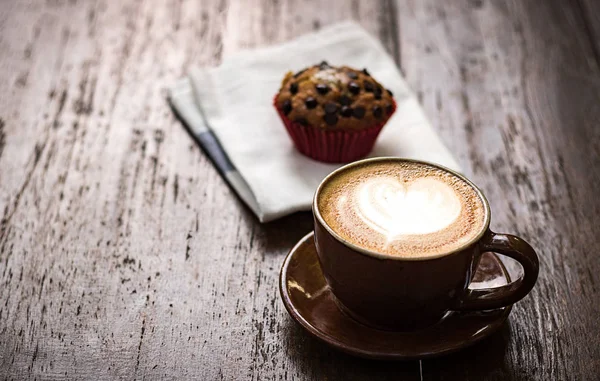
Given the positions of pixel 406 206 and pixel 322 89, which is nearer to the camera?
pixel 406 206

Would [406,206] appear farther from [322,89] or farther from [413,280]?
[322,89]

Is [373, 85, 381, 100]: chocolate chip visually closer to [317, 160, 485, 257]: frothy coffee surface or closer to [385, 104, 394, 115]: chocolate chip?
[385, 104, 394, 115]: chocolate chip

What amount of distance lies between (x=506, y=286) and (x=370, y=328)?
0.55 ft

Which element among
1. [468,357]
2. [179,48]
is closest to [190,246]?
[468,357]

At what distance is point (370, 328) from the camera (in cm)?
86

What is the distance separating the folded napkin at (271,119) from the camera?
1197 millimetres

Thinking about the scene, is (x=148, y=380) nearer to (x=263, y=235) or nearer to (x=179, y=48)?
(x=263, y=235)

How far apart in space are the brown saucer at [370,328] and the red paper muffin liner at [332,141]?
0.33 m

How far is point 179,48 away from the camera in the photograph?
62.4 inches

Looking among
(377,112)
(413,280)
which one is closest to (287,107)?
(377,112)

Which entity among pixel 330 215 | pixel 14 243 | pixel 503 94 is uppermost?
pixel 330 215

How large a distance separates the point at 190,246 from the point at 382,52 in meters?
0.69

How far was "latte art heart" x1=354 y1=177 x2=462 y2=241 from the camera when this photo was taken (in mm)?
842

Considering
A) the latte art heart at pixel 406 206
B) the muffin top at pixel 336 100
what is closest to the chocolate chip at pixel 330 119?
the muffin top at pixel 336 100
